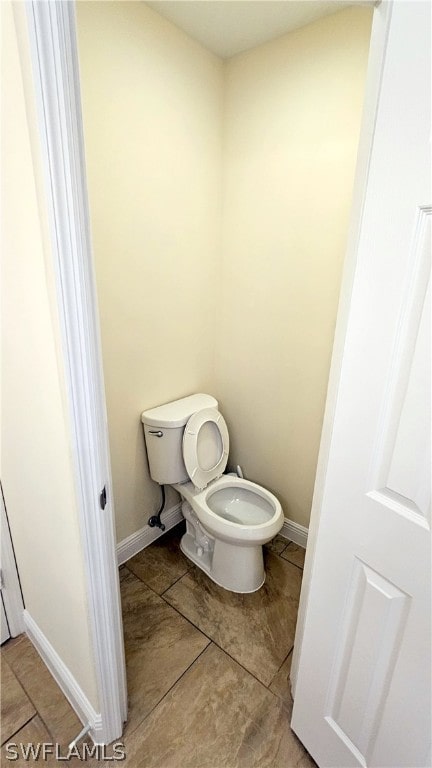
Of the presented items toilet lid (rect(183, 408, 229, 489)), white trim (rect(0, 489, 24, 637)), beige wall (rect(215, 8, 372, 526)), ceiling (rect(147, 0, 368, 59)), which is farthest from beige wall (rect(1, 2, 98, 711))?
beige wall (rect(215, 8, 372, 526))

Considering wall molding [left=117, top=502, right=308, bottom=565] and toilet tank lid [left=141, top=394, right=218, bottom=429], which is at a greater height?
toilet tank lid [left=141, top=394, right=218, bottom=429]

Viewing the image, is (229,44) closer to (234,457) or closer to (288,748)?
(234,457)

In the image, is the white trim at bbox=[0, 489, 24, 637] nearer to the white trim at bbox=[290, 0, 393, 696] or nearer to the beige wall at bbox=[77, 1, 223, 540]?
the beige wall at bbox=[77, 1, 223, 540]

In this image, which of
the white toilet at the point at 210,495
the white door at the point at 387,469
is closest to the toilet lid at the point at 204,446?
the white toilet at the point at 210,495

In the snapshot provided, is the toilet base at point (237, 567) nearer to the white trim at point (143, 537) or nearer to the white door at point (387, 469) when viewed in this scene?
the white trim at point (143, 537)

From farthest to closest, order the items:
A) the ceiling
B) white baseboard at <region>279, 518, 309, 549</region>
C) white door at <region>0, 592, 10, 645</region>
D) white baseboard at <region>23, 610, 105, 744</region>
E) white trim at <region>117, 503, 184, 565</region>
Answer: white baseboard at <region>279, 518, 309, 549</region>
white trim at <region>117, 503, 184, 565</region>
white door at <region>0, 592, 10, 645</region>
the ceiling
white baseboard at <region>23, 610, 105, 744</region>

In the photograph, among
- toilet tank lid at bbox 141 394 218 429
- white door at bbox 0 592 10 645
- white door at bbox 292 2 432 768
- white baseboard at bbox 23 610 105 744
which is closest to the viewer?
white door at bbox 292 2 432 768

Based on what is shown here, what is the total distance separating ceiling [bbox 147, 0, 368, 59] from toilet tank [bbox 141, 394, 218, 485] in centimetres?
157

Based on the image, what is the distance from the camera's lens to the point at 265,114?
158 centimetres

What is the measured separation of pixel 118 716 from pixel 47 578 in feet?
1.56

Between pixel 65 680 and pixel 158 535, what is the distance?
2.67 ft

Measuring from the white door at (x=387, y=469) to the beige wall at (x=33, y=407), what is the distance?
635 mm

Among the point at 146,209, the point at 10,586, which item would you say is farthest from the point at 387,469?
the point at 10,586

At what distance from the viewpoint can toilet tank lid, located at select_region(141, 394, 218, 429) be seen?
1.70 m
